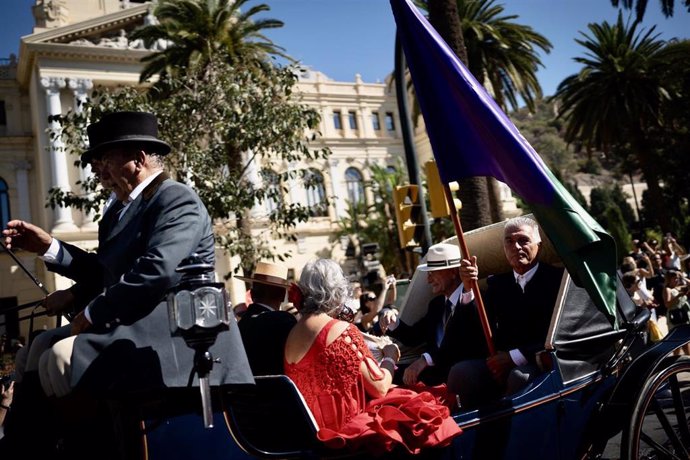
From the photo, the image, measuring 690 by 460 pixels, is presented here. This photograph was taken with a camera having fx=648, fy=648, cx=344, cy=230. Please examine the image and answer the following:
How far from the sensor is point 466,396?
12.9 ft

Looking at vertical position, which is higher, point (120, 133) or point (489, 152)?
point (120, 133)

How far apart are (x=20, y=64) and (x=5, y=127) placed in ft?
12.6

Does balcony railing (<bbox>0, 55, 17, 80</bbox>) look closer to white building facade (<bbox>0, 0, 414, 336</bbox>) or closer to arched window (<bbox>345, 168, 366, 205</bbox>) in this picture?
white building facade (<bbox>0, 0, 414, 336</bbox>)

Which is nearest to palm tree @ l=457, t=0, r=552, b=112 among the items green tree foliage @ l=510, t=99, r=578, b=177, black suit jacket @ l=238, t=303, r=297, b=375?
black suit jacket @ l=238, t=303, r=297, b=375

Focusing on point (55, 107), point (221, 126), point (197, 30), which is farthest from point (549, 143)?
point (221, 126)

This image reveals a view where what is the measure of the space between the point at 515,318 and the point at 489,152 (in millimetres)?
1076

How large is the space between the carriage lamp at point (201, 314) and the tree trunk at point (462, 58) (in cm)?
790

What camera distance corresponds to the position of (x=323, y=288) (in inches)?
128

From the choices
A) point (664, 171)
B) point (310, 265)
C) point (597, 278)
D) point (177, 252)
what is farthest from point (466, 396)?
point (664, 171)

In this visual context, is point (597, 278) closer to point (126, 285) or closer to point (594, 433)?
point (594, 433)

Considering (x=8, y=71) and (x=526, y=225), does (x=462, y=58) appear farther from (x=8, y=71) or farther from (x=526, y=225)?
(x=8, y=71)

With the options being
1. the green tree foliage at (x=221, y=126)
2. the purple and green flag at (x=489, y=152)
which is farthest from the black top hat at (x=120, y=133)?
the green tree foliage at (x=221, y=126)

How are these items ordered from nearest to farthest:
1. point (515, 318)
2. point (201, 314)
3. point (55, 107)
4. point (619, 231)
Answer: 1. point (201, 314)
2. point (515, 318)
3. point (55, 107)
4. point (619, 231)

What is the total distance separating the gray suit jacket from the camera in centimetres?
252
